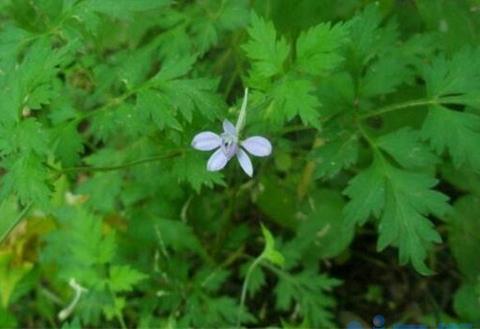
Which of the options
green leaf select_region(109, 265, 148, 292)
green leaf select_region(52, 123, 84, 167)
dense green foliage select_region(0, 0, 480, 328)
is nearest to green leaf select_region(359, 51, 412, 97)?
dense green foliage select_region(0, 0, 480, 328)

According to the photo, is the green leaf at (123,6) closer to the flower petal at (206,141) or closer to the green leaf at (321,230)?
the flower petal at (206,141)

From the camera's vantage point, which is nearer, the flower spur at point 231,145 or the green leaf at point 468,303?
the flower spur at point 231,145

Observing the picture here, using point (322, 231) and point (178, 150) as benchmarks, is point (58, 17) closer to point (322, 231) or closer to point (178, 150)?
point (178, 150)

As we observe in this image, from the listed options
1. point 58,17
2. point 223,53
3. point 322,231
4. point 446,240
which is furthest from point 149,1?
point 446,240

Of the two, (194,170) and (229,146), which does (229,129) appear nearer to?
(229,146)

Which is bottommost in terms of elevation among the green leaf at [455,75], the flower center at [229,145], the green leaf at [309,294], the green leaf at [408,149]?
the green leaf at [309,294]

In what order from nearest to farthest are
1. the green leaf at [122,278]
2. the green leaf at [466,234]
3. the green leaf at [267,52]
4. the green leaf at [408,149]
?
the green leaf at [267,52], the green leaf at [408,149], the green leaf at [122,278], the green leaf at [466,234]

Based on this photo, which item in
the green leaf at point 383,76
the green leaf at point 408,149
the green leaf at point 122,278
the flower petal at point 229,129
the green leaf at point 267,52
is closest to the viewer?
the flower petal at point 229,129

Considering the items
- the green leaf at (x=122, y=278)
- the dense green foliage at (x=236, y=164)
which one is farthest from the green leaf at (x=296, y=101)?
the green leaf at (x=122, y=278)
